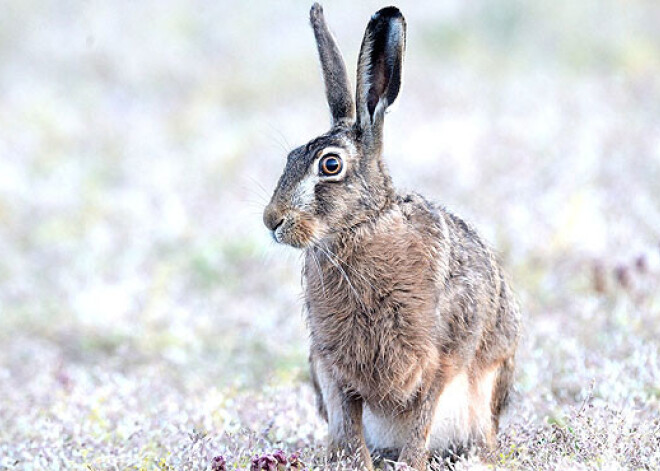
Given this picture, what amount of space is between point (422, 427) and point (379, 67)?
1.97m

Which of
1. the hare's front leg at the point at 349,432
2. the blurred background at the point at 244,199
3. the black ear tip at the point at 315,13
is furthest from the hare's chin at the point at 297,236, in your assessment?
the black ear tip at the point at 315,13

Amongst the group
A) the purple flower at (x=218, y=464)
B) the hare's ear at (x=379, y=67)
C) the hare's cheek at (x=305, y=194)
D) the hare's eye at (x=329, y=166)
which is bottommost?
the purple flower at (x=218, y=464)

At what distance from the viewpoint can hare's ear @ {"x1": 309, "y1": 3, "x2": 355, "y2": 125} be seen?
5.47 m

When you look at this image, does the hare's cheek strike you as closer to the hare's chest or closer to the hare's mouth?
the hare's mouth

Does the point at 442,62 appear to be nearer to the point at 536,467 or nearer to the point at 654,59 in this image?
the point at 654,59

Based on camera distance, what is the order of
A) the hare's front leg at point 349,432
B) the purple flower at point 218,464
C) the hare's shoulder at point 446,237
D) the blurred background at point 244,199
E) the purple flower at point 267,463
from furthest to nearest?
the blurred background at point 244,199, the hare's shoulder at point 446,237, the hare's front leg at point 349,432, the purple flower at point 218,464, the purple flower at point 267,463

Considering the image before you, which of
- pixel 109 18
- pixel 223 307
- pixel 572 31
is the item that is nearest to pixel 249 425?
pixel 223 307

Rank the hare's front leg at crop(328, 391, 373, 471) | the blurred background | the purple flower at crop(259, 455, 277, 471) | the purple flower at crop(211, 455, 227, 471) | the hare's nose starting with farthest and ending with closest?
the blurred background → the hare's front leg at crop(328, 391, 373, 471) → the hare's nose → the purple flower at crop(211, 455, 227, 471) → the purple flower at crop(259, 455, 277, 471)

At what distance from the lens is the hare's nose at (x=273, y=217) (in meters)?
5.05

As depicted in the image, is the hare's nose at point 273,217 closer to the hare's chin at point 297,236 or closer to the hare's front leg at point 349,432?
the hare's chin at point 297,236

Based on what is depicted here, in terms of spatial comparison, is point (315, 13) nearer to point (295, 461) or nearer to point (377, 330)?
point (377, 330)

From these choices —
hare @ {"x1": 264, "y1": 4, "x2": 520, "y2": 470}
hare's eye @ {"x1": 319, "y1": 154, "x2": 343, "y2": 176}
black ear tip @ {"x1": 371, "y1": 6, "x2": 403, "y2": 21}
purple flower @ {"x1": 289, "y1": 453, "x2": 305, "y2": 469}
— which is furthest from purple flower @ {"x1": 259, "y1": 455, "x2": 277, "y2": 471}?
black ear tip @ {"x1": 371, "y1": 6, "x2": 403, "y2": 21}

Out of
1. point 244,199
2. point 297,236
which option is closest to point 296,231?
point 297,236

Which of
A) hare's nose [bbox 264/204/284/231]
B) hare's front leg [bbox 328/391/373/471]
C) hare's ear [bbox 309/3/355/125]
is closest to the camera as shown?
hare's nose [bbox 264/204/284/231]
